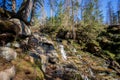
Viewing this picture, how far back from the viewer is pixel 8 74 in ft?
29.2

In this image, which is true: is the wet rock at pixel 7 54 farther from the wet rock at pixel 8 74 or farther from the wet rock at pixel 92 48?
the wet rock at pixel 92 48

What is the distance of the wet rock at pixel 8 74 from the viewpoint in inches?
334

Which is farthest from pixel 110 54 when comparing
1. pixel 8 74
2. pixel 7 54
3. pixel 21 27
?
pixel 8 74

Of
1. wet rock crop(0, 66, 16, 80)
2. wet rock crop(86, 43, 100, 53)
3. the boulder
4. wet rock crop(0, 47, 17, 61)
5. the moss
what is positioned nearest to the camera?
wet rock crop(0, 66, 16, 80)

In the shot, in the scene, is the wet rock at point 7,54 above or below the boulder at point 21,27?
below

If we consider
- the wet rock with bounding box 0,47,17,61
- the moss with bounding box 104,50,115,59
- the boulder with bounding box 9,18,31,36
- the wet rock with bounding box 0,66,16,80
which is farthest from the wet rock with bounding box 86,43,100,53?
the wet rock with bounding box 0,66,16,80

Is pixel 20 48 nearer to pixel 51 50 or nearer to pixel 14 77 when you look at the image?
pixel 14 77

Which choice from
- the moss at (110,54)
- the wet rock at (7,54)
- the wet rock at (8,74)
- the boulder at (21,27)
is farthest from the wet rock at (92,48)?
the wet rock at (8,74)

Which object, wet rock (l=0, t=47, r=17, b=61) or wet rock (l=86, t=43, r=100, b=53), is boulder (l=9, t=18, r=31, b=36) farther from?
wet rock (l=86, t=43, r=100, b=53)

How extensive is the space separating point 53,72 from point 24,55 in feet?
8.48

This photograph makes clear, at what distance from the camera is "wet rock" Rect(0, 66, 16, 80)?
8473mm

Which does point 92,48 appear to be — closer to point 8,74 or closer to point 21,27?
point 21,27

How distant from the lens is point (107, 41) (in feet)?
87.2

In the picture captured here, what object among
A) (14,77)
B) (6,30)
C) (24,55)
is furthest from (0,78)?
(6,30)
